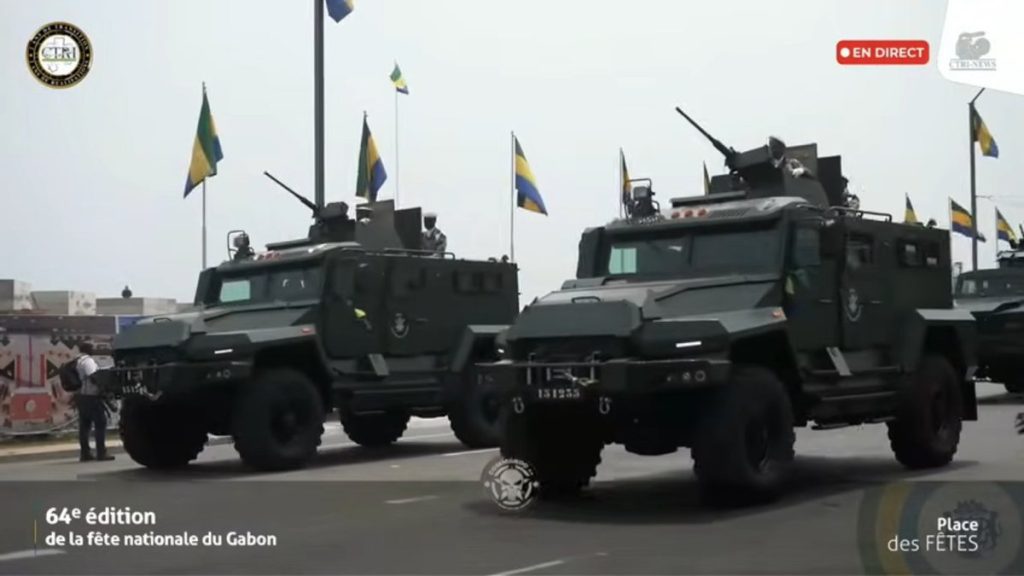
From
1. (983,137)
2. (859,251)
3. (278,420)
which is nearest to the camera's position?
(859,251)

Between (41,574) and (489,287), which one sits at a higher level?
(489,287)

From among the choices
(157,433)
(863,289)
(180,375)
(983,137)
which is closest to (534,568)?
(863,289)

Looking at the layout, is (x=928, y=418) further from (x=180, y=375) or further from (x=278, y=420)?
(x=180, y=375)

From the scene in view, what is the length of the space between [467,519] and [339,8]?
1569cm

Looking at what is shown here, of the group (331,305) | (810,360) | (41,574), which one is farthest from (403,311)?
(41,574)

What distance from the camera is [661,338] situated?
10562 millimetres

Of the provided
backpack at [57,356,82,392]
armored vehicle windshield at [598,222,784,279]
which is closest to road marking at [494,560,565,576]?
armored vehicle windshield at [598,222,784,279]

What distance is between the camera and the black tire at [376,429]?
17969 millimetres

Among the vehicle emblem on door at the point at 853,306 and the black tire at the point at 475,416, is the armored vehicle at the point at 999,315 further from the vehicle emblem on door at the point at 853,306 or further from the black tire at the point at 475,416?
the vehicle emblem on door at the point at 853,306

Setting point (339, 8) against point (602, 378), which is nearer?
point (602, 378)

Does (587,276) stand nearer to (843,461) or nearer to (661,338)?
(661,338)

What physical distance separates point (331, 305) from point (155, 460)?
253 cm

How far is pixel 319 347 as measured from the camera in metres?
15.6

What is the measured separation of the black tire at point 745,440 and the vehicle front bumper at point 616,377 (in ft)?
0.87
